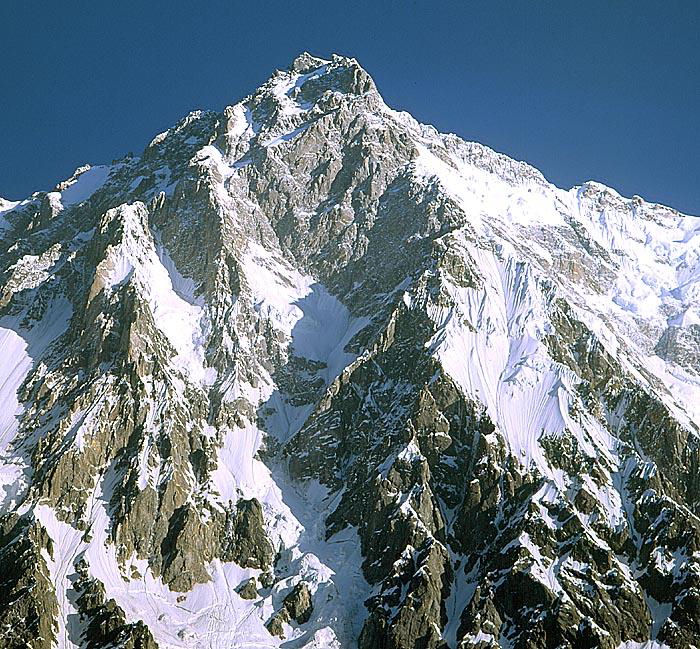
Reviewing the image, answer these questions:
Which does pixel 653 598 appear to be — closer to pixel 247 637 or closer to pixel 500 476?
pixel 500 476

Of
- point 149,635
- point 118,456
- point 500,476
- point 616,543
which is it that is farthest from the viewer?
point 118,456

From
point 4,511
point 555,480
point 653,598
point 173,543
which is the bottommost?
point 653,598

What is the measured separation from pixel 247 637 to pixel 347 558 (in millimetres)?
27981

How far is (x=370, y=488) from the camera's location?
192750mm

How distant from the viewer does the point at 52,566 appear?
176 metres

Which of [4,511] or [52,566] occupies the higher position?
[4,511]

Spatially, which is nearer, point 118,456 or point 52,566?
point 52,566

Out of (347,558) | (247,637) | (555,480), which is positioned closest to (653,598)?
(555,480)

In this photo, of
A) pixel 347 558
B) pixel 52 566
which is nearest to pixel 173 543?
pixel 52 566

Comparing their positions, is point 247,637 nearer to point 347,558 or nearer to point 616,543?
point 347,558

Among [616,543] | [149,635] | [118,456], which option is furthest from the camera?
[118,456]

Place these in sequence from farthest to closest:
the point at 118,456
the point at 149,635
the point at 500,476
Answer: the point at 118,456
the point at 500,476
the point at 149,635

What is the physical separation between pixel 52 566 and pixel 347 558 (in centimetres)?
6132

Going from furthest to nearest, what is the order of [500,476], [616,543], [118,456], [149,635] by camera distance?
[118,456] < [500,476] < [616,543] < [149,635]
